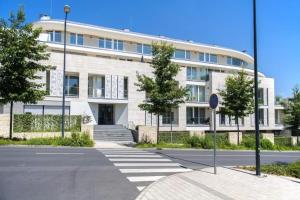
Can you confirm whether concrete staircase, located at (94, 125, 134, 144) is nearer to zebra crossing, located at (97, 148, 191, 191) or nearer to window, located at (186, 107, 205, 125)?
window, located at (186, 107, 205, 125)

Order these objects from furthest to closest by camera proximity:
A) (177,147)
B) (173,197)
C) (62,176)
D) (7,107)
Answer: (7,107) → (177,147) → (62,176) → (173,197)

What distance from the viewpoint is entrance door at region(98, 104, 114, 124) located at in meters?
36.1

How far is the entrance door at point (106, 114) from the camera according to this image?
118 ft

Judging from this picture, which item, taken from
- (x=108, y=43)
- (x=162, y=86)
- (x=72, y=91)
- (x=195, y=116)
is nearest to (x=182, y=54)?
(x=108, y=43)

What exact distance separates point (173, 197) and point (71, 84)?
27.7m

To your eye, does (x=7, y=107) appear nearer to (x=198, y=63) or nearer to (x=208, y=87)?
(x=208, y=87)

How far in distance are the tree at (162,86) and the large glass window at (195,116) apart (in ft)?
54.5

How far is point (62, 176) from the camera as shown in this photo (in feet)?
33.3

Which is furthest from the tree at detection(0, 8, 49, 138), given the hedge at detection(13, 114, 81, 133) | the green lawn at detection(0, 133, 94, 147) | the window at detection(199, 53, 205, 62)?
the window at detection(199, 53, 205, 62)

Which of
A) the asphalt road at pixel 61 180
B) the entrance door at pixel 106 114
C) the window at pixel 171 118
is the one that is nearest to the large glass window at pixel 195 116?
the window at pixel 171 118

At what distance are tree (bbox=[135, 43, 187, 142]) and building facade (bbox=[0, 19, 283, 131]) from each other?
2.67 metres

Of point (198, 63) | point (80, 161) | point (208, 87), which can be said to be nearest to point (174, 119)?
point (208, 87)

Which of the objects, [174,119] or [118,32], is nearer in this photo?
[174,119]

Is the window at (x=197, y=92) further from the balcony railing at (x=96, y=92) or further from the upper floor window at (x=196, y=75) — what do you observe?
the balcony railing at (x=96, y=92)
